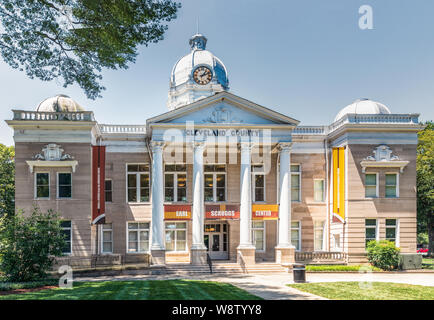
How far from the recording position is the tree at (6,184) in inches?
1524

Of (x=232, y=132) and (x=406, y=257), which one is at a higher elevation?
(x=232, y=132)

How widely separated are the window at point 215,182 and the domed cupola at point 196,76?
10.2m

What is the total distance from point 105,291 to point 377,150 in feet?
72.0

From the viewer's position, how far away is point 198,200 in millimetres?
28812

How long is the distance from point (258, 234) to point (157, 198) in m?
9.16

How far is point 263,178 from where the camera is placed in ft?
110

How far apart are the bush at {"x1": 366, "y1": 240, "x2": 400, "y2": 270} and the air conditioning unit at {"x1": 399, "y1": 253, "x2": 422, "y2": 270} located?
378mm

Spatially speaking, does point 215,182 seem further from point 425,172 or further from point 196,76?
point 425,172

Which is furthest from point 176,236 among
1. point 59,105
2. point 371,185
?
point 371,185

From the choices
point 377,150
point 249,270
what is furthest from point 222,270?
point 377,150

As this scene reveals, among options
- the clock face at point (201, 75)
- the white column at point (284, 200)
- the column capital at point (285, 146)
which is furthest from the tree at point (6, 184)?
the column capital at point (285, 146)

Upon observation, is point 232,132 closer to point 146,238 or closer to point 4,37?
point 146,238

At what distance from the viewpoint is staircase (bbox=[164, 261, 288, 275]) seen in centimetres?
2706
